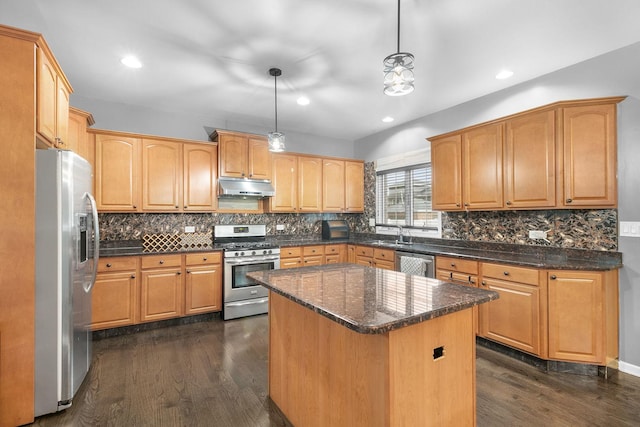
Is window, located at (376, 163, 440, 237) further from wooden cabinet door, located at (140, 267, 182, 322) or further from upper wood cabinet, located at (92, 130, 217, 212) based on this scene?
wooden cabinet door, located at (140, 267, 182, 322)

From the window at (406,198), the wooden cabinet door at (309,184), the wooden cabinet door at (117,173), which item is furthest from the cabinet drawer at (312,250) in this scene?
the wooden cabinet door at (117,173)

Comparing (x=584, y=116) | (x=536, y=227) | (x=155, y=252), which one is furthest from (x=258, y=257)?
(x=584, y=116)

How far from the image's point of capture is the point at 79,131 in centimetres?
327

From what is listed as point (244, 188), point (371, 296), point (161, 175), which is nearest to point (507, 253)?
point (371, 296)

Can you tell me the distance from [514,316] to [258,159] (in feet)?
12.1

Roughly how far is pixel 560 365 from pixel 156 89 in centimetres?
488

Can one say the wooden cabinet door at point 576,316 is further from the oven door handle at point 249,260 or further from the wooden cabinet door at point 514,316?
the oven door handle at point 249,260

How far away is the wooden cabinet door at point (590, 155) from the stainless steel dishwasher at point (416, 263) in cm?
141

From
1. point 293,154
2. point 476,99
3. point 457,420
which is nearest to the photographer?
point 457,420

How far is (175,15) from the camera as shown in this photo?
217cm

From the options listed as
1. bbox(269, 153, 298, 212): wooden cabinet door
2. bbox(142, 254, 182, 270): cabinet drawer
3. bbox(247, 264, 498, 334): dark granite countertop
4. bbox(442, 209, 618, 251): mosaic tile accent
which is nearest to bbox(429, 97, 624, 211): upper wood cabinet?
bbox(442, 209, 618, 251): mosaic tile accent

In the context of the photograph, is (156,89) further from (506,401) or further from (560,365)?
(560,365)

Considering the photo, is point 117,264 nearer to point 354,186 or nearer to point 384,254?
point 384,254

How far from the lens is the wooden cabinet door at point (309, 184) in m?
4.99
